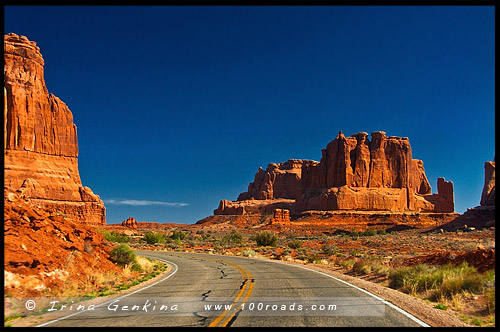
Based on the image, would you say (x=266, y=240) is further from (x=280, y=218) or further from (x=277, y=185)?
(x=277, y=185)

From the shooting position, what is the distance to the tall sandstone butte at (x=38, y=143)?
71.4 metres

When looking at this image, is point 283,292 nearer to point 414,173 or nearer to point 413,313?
point 413,313

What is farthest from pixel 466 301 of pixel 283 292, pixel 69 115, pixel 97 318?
→ pixel 69 115

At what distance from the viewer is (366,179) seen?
109 meters

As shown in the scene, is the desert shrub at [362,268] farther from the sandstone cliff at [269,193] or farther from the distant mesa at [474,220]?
the sandstone cliff at [269,193]

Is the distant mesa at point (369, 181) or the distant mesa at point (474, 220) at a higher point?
the distant mesa at point (369, 181)

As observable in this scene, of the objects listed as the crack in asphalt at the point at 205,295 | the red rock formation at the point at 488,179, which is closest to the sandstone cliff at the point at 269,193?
the red rock formation at the point at 488,179

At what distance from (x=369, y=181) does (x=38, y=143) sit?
289 feet

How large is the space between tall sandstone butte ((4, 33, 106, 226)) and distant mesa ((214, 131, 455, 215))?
6305 cm

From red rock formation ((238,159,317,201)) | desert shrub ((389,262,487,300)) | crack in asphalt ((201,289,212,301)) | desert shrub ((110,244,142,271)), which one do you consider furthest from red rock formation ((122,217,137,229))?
desert shrub ((389,262,487,300))

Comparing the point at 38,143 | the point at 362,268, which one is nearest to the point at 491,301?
the point at 362,268

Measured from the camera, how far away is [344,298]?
948 cm

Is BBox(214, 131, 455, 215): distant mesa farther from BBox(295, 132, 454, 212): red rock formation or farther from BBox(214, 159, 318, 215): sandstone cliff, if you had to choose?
BBox(214, 159, 318, 215): sandstone cliff
